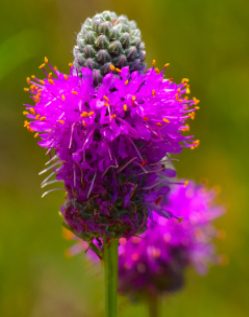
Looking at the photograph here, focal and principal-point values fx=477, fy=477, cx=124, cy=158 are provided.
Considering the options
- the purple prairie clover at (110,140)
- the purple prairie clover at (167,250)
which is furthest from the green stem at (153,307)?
the purple prairie clover at (110,140)

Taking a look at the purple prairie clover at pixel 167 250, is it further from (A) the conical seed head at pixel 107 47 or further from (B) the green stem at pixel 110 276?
(A) the conical seed head at pixel 107 47

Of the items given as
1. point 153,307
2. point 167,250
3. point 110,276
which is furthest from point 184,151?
point 110,276

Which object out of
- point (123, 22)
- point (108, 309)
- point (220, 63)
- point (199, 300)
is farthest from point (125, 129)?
point (220, 63)

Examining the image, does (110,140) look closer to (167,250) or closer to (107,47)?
(107,47)

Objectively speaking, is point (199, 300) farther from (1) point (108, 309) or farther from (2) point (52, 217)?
(1) point (108, 309)

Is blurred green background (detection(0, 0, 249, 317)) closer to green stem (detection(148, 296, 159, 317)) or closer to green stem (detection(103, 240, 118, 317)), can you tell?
green stem (detection(148, 296, 159, 317))

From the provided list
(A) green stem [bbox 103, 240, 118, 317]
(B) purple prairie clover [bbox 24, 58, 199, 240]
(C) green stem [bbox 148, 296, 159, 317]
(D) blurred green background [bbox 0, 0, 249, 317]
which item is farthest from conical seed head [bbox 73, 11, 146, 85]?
(D) blurred green background [bbox 0, 0, 249, 317]
